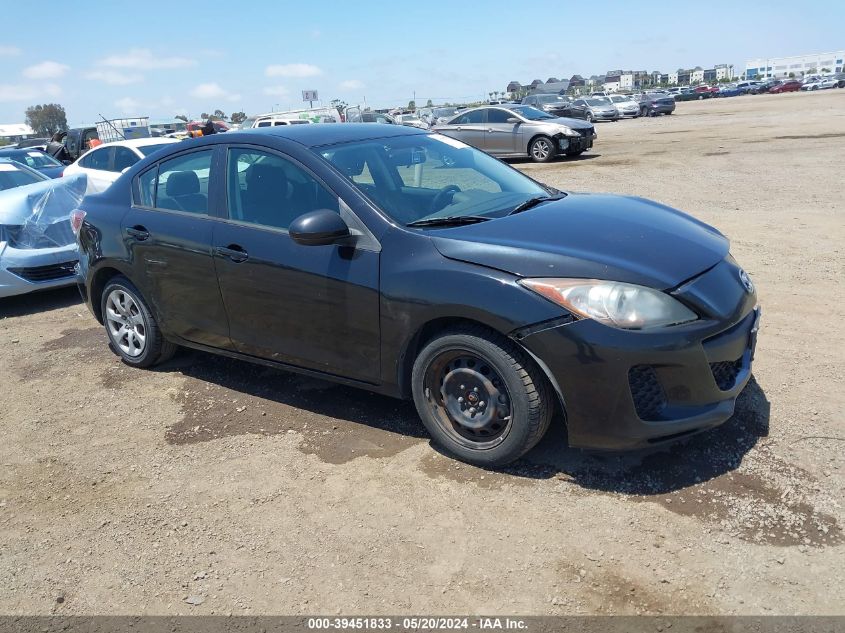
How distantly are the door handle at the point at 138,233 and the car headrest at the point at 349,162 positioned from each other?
159 cm

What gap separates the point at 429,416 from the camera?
3.70 metres

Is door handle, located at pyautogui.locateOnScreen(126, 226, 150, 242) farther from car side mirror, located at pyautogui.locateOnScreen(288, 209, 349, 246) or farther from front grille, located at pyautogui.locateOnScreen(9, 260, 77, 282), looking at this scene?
front grille, located at pyautogui.locateOnScreen(9, 260, 77, 282)

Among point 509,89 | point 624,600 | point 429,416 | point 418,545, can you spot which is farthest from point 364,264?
point 509,89

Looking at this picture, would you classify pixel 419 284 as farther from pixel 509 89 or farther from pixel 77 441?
pixel 509 89

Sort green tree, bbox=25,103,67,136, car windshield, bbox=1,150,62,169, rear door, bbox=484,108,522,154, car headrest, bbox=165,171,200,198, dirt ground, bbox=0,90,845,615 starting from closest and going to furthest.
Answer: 1. dirt ground, bbox=0,90,845,615
2. car headrest, bbox=165,171,200,198
3. car windshield, bbox=1,150,62,169
4. rear door, bbox=484,108,522,154
5. green tree, bbox=25,103,67,136

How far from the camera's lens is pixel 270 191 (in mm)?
4215

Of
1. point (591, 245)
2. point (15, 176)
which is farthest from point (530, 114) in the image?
point (591, 245)

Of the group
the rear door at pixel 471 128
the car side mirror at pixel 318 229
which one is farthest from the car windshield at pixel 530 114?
the car side mirror at pixel 318 229

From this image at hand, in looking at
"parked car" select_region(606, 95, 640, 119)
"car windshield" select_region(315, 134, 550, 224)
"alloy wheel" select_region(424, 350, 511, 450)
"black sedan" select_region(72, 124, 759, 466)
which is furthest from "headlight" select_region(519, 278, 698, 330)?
"parked car" select_region(606, 95, 640, 119)

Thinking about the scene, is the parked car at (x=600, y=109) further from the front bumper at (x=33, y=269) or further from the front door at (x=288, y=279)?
the front door at (x=288, y=279)

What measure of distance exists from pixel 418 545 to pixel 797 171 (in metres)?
13.1

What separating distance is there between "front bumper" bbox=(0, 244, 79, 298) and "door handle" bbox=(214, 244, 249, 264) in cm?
413

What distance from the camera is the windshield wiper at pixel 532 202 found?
13.4 ft

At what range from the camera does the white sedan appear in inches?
454
